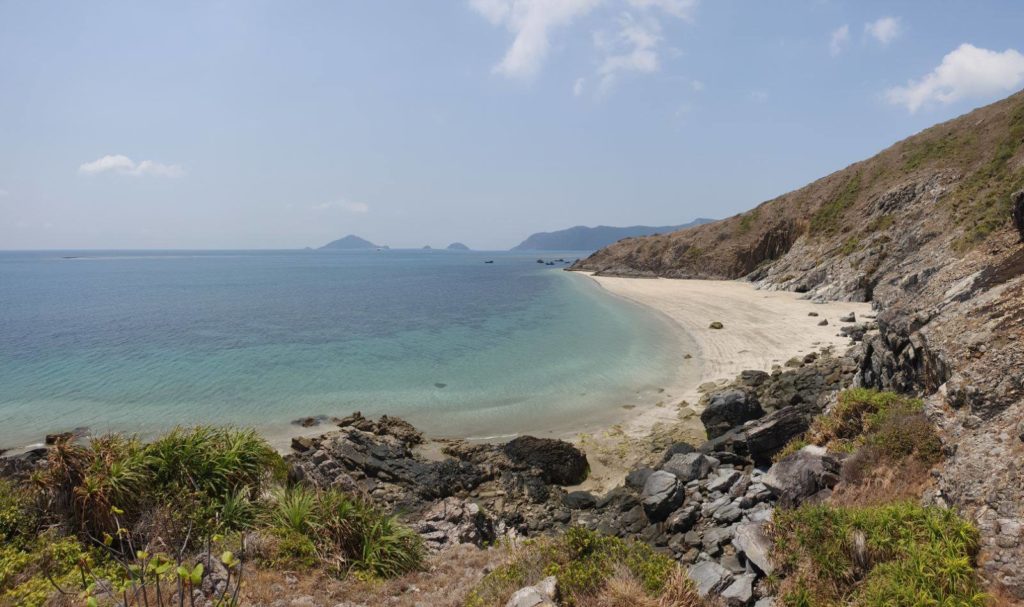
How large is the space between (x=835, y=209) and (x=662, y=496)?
245 feet

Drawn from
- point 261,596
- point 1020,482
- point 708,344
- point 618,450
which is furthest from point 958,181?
point 261,596

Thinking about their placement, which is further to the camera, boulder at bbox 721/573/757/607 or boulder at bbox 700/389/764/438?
boulder at bbox 700/389/764/438

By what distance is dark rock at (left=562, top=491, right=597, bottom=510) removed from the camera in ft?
45.2

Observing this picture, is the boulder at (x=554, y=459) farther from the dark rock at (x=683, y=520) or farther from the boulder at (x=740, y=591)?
the boulder at (x=740, y=591)

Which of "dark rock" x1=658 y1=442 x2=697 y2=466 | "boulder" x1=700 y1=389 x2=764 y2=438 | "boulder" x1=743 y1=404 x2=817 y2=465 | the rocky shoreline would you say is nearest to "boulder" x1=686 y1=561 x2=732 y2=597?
the rocky shoreline

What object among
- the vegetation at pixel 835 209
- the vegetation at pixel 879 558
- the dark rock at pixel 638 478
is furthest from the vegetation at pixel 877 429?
the vegetation at pixel 835 209

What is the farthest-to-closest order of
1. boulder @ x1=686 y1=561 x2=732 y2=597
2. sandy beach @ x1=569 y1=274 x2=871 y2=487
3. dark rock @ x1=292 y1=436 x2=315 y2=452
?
1. sandy beach @ x1=569 y1=274 x2=871 y2=487
2. dark rock @ x1=292 y1=436 x2=315 y2=452
3. boulder @ x1=686 y1=561 x2=732 y2=597

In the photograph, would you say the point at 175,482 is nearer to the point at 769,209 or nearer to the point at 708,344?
the point at 708,344

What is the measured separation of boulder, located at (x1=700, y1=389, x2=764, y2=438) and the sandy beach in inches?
36.5

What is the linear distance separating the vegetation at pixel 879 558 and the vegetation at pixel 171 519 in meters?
6.53

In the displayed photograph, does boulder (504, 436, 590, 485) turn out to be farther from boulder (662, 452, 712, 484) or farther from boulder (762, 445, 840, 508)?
boulder (762, 445, 840, 508)

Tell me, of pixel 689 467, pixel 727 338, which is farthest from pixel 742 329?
pixel 689 467

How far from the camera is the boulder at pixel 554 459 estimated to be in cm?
1566

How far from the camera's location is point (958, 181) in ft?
166
